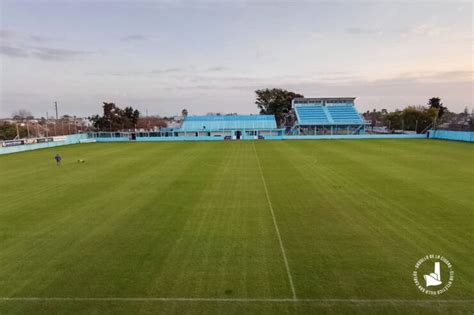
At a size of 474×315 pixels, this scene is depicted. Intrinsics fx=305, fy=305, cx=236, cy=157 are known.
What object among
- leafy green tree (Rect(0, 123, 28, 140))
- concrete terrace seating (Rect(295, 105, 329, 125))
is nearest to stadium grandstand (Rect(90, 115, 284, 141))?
concrete terrace seating (Rect(295, 105, 329, 125))

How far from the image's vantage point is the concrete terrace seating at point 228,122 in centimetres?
6128

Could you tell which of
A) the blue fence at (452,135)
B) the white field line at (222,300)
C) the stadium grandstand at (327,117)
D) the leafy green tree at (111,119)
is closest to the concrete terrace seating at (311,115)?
the stadium grandstand at (327,117)

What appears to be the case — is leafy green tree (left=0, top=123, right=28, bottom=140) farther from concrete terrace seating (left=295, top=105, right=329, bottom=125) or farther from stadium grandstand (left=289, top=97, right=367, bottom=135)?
concrete terrace seating (left=295, top=105, right=329, bottom=125)

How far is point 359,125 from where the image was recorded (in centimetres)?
5603

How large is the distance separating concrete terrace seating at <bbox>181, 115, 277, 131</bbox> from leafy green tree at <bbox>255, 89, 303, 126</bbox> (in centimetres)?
1336

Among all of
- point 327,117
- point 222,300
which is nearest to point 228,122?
point 327,117

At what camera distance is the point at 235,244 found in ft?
26.3

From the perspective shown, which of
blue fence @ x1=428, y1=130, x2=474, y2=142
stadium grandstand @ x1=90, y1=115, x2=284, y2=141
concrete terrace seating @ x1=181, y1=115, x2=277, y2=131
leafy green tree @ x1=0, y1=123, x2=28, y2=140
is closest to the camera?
blue fence @ x1=428, y1=130, x2=474, y2=142

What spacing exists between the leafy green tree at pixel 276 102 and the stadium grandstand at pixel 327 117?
38.2ft

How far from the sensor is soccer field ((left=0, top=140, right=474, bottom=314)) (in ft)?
18.5

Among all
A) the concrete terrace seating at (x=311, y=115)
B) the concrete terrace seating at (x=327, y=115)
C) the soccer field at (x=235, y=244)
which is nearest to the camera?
the soccer field at (x=235, y=244)

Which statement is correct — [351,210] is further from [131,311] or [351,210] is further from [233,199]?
[131,311]

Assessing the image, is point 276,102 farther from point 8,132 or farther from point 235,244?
point 235,244

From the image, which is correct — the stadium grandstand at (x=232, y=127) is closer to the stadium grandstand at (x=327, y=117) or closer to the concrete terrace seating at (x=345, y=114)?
the stadium grandstand at (x=327, y=117)
